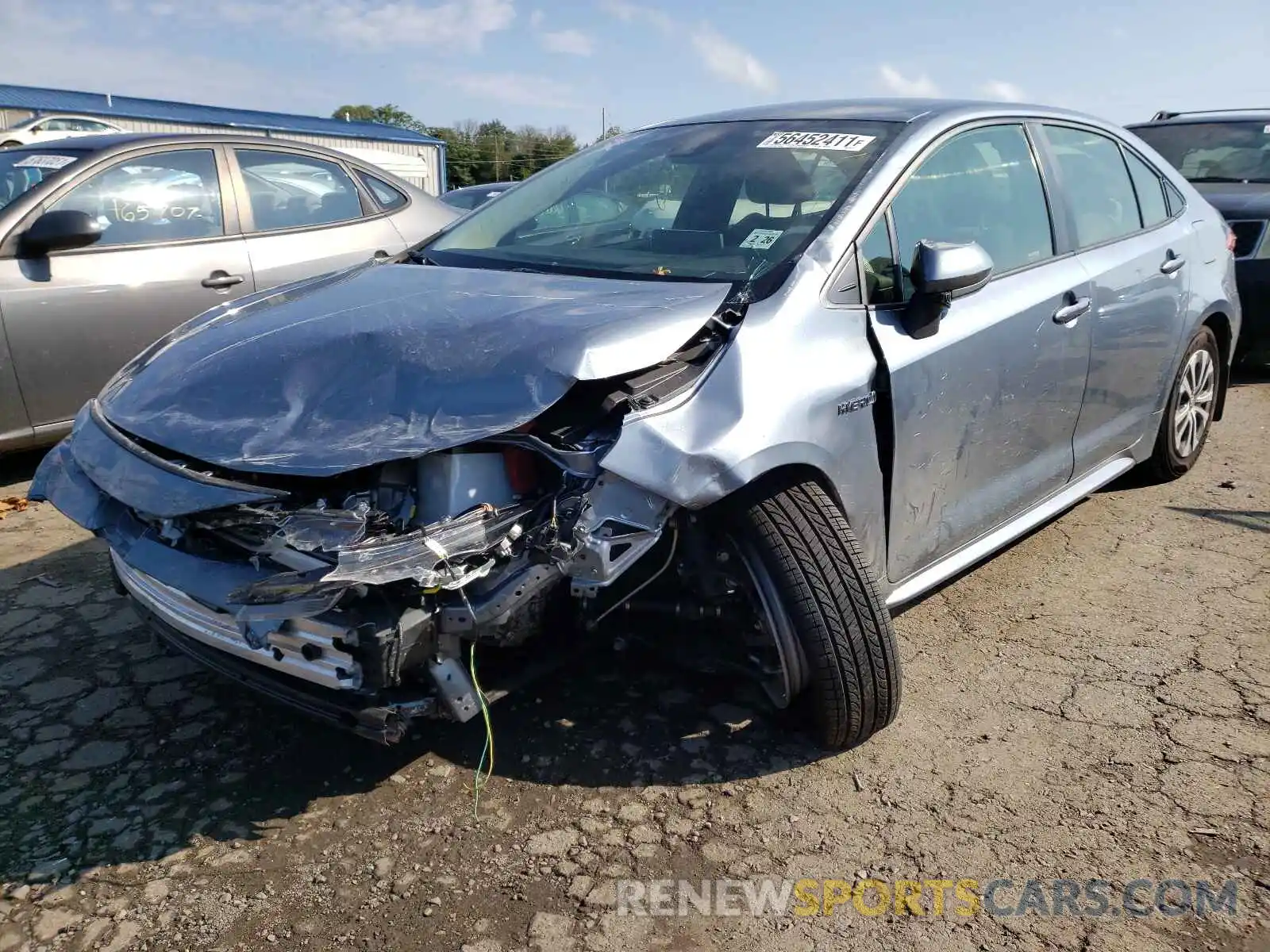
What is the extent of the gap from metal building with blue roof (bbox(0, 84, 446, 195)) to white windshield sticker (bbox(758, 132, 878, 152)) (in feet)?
60.7

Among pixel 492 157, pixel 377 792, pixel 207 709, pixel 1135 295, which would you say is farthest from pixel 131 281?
pixel 492 157

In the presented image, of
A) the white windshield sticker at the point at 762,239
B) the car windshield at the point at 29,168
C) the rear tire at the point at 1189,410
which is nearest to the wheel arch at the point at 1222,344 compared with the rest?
the rear tire at the point at 1189,410

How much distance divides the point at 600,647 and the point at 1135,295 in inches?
101

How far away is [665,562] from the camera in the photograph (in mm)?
2508

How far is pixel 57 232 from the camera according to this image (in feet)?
14.9

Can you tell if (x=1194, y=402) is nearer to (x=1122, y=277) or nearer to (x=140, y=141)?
(x=1122, y=277)

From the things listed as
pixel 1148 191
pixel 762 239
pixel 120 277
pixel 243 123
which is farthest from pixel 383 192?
pixel 243 123

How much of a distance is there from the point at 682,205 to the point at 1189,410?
110 inches

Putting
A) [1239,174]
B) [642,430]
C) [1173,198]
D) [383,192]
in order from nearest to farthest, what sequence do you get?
[642,430], [1173,198], [383,192], [1239,174]

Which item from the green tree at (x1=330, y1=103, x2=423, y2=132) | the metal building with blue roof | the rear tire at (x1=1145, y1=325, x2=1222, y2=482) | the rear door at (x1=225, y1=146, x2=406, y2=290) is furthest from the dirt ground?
the green tree at (x1=330, y1=103, x2=423, y2=132)

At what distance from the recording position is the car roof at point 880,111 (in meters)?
3.30

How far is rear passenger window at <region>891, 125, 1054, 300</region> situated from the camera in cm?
306

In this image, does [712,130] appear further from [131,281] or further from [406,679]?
[131,281]

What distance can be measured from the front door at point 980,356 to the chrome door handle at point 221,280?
11.5 feet
